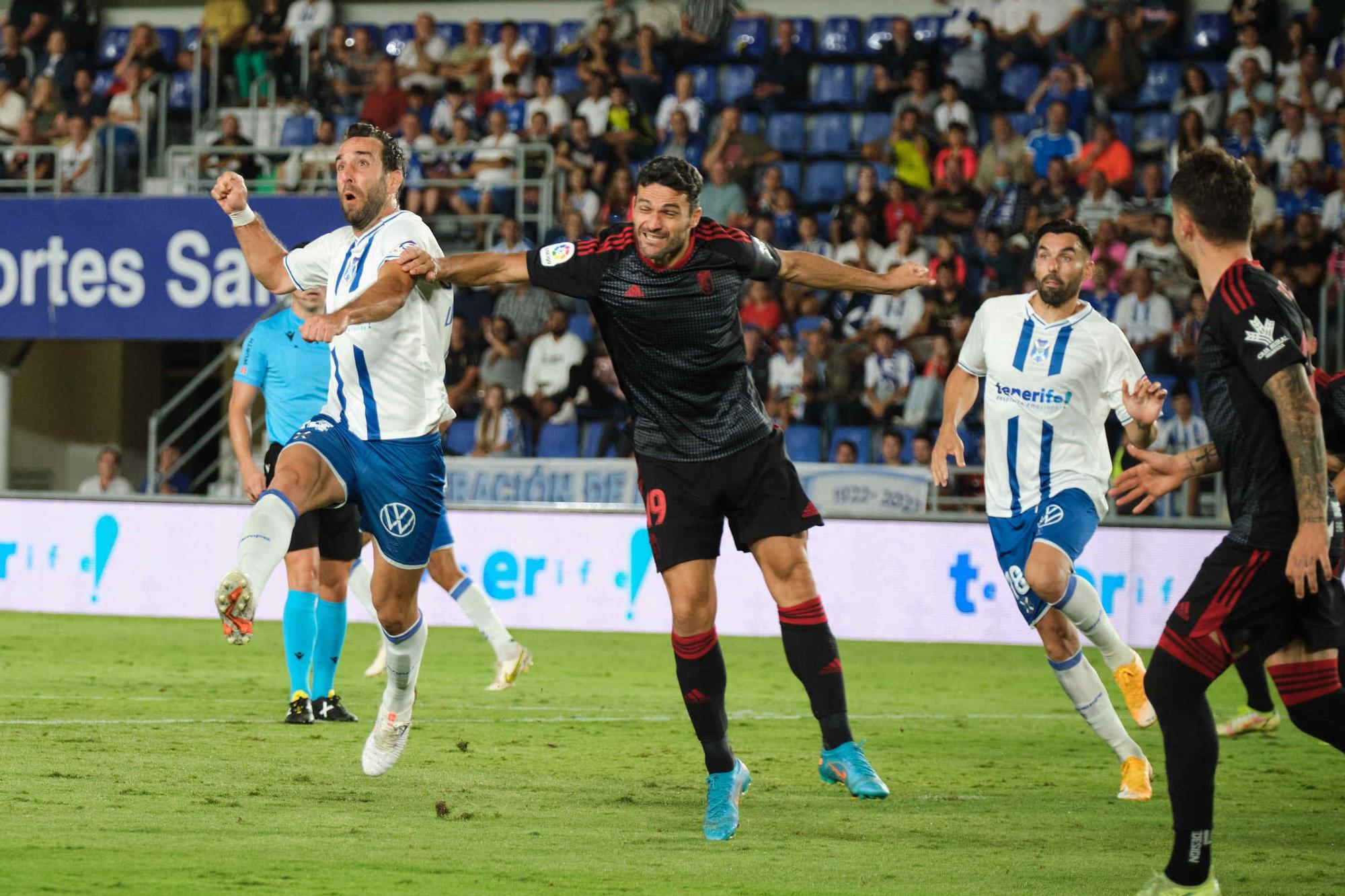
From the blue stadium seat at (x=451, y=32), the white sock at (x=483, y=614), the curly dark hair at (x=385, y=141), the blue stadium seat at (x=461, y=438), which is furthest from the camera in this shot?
the blue stadium seat at (x=451, y=32)

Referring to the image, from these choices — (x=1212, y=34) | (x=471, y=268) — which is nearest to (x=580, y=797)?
(x=471, y=268)

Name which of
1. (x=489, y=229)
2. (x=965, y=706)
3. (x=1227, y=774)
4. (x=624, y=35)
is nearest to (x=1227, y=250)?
(x=1227, y=774)

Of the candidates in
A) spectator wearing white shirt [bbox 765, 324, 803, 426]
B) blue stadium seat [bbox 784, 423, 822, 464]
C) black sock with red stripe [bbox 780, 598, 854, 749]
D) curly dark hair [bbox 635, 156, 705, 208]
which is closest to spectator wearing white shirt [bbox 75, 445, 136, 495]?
spectator wearing white shirt [bbox 765, 324, 803, 426]

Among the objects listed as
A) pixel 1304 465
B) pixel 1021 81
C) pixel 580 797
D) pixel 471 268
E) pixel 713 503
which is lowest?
pixel 580 797

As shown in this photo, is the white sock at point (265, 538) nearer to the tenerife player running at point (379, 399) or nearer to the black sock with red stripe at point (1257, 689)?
the tenerife player running at point (379, 399)

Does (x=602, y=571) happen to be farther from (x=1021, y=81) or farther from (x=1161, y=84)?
(x=1161, y=84)

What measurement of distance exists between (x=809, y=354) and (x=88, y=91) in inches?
423

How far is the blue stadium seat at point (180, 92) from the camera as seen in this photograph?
22.4 meters

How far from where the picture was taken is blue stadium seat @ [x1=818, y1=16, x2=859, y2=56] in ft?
69.9

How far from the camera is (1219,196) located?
502 cm

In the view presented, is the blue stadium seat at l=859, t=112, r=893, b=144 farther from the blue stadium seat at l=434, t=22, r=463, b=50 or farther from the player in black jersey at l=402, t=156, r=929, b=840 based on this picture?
the player in black jersey at l=402, t=156, r=929, b=840

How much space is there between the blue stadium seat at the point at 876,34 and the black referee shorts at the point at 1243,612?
54.4 ft

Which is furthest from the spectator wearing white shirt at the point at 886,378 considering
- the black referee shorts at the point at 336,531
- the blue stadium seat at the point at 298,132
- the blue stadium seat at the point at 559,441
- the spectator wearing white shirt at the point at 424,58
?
the black referee shorts at the point at 336,531

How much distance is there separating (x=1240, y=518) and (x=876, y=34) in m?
16.9
